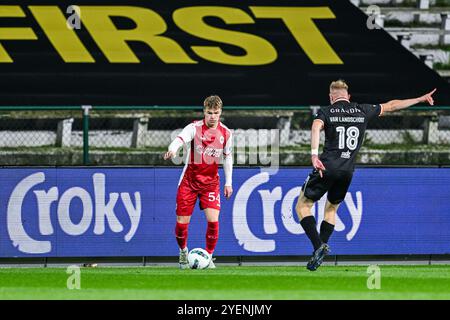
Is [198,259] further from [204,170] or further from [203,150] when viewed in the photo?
[203,150]

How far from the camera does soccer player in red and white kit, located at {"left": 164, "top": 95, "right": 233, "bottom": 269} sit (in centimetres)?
1351

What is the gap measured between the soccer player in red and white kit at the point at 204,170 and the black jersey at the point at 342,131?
1.23 metres

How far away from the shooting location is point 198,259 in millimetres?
13562

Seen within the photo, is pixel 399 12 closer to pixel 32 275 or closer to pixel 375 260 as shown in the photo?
pixel 375 260

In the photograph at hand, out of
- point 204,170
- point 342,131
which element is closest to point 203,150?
point 204,170

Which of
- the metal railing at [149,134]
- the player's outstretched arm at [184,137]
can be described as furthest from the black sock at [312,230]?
the metal railing at [149,134]

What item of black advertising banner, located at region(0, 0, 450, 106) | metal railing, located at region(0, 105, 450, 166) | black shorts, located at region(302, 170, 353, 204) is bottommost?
black shorts, located at region(302, 170, 353, 204)

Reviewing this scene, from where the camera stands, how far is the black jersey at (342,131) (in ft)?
42.7

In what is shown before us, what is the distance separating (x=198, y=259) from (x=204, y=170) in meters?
1.05

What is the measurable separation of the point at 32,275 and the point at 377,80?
1005cm

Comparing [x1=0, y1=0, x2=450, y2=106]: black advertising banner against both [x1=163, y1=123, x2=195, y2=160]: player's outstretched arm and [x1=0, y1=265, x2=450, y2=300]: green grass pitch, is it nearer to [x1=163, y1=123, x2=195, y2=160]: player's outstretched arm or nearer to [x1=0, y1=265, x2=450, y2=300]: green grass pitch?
[x1=0, y1=265, x2=450, y2=300]: green grass pitch

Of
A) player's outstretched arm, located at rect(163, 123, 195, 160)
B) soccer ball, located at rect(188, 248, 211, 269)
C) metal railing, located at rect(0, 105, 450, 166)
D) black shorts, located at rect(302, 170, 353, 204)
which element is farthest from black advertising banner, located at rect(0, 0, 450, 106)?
black shorts, located at rect(302, 170, 353, 204)

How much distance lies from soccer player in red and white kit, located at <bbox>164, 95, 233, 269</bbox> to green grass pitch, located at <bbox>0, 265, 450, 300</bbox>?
571 millimetres
